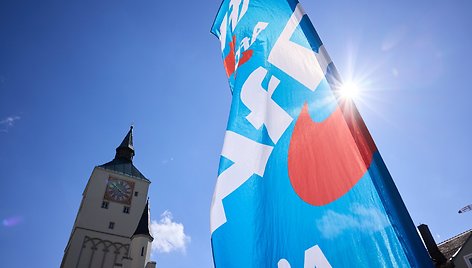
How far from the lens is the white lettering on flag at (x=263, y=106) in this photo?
2.91 meters

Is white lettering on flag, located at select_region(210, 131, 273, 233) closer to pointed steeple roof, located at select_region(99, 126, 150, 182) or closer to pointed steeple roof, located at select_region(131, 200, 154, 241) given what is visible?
pointed steeple roof, located at select_region(131, 200, 154, 241)

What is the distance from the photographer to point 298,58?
3.09 m

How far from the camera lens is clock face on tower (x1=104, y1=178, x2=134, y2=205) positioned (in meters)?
39.5

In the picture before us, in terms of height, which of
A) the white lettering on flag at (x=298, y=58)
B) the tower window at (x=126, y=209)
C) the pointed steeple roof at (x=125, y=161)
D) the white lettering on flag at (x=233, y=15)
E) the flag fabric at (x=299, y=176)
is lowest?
the flag fabric at (x=299, y=176)

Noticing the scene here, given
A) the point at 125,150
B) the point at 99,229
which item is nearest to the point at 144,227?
the point at 99,229

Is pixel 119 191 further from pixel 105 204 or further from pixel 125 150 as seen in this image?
pixel 125 150

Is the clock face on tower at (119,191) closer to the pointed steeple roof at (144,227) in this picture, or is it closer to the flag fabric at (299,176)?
the pointed steeple roof at (144,227)

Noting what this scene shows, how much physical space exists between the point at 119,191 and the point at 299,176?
41020 mm

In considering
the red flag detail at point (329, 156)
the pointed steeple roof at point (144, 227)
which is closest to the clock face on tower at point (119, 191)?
the pointed steeple roof at point (144, 227)

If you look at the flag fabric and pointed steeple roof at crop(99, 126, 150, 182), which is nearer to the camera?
the flag fabric

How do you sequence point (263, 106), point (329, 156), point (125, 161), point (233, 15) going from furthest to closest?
1. point (125, 161)
2. point (233, 15)
3. point (263, 106)
4. point (329, 156)

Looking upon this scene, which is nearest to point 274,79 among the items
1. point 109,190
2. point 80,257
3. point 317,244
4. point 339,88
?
point 339,88

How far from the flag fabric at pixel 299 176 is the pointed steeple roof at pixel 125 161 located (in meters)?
42.2

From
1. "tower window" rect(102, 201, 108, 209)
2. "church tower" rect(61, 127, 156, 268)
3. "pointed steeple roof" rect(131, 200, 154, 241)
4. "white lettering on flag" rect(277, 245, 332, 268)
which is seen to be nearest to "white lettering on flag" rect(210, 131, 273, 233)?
"white lettering on flag" rect(277, 245, 332, 268)
